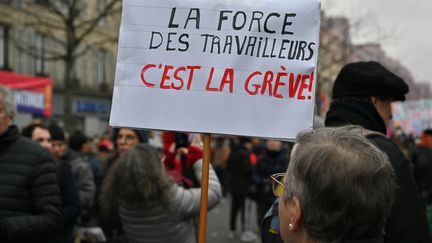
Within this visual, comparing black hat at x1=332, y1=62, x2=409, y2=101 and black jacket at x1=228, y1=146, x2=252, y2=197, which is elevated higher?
black hat at x1=332, y1=62, x2=409, y2=101

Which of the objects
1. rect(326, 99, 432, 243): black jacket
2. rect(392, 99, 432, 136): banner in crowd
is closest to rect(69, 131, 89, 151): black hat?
rect(326, 99, 432, 243): black jacket

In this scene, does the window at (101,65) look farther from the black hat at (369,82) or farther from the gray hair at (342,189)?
the gray hair at (342,189)

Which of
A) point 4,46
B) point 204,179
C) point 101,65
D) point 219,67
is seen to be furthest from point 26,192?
point 101,65

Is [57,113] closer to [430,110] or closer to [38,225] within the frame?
[430,110]

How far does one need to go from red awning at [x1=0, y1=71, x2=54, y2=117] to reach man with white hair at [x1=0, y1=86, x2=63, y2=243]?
12.1 metres

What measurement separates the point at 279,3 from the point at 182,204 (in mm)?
1489

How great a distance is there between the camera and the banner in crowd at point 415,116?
23.7 metres

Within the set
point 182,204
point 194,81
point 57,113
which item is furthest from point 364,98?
point 57,113

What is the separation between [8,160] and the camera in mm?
3273

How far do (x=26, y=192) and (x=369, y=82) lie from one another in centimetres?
196

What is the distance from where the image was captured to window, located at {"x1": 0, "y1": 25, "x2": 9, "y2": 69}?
25312 mm

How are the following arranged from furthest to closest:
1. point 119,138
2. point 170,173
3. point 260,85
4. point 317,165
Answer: point 119,138 → point 170,173 → point 260,85 → point 317,165

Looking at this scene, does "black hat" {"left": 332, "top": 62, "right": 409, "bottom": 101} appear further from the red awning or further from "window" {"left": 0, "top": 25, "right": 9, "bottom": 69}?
"window" {"left": 0, "top": 25, "right": 9, "bottom": 69}

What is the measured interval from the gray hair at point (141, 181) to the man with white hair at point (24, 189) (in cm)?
38
